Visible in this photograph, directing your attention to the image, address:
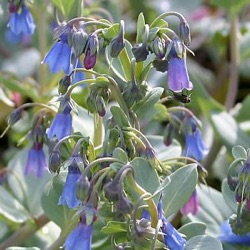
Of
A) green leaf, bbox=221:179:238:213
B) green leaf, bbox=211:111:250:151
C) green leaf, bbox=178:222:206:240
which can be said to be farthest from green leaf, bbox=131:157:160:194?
green leaf, bbox=211:111:250:151

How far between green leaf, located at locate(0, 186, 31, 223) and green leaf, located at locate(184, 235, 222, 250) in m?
0.54

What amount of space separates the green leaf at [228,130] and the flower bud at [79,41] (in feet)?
2.92

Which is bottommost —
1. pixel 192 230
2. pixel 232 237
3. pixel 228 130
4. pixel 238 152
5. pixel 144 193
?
pixel 228 130

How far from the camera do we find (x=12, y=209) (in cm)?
185

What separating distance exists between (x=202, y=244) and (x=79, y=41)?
1.40 ft

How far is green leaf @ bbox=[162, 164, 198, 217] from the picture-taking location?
1464 mm

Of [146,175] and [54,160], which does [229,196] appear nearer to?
[146,175]

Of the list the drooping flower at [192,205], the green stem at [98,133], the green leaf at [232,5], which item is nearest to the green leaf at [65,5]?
the green stem at [98,133]

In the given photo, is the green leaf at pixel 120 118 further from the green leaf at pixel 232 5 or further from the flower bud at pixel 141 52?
the green leaf at pixel 232 5

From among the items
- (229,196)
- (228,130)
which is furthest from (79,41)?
(228,130)

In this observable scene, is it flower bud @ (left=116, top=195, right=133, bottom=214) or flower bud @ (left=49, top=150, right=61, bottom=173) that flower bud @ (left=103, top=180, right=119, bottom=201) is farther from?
flower bud @ (left=49, top=150, right=61, bottom=173)

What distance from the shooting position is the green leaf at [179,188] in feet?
4.80

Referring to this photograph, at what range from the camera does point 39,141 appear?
1.64 m

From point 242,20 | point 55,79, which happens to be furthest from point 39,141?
point 242,20
